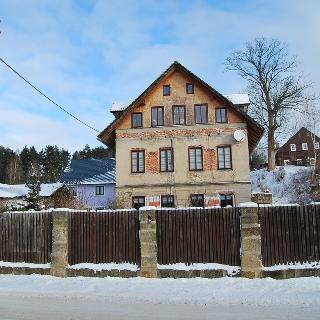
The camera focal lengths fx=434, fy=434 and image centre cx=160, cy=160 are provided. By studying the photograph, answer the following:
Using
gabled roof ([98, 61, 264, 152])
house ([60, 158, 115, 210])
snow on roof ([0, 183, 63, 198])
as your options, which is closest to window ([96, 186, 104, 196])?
house ([60, 158, 115, 210])

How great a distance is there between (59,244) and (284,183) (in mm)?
33213

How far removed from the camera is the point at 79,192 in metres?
42.2

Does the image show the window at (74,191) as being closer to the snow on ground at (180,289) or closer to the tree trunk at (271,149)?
the tree trunk at (271,149)

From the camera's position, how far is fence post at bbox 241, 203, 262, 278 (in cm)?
1289

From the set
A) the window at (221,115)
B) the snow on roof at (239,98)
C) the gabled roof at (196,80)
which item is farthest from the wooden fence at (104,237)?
the snow on roof at (239,98)

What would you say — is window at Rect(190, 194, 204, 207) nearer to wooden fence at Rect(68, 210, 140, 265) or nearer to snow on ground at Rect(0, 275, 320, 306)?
wooden fence at Rect(68, 210, 140, 265)

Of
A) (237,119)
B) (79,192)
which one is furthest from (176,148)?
(79,192)

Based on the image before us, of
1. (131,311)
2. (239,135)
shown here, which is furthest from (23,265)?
(239,135)

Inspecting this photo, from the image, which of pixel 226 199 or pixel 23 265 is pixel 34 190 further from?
pixel 23 265

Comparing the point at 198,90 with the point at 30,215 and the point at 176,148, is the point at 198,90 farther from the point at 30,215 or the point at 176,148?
the point at 30,215

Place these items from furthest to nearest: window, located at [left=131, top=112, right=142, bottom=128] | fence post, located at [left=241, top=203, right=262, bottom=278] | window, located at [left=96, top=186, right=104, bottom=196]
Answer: window, located at [left=96, top=186, right=104, bottom=196] < window, located at [left=131, top=112, right=142, bottom=128] < fence post, located at [left=241, top=203, right=262, bottom=278]

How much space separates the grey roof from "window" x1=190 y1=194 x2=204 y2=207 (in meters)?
14.5

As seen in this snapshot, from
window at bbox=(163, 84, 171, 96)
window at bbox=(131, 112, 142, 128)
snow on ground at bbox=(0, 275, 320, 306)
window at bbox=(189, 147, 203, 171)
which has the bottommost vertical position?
snow on ground at bbox=(0, 275, 320, 306)

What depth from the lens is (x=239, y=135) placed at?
29.0 metres
